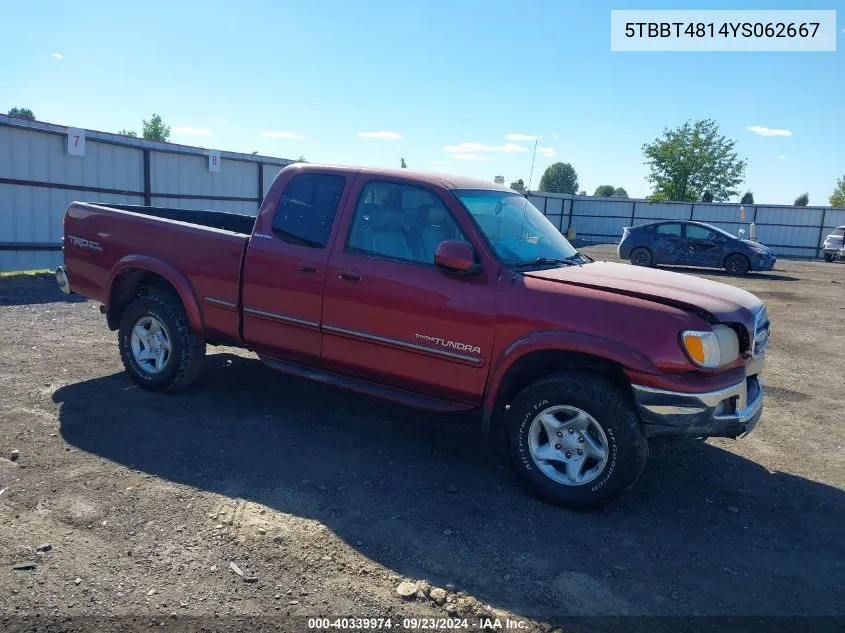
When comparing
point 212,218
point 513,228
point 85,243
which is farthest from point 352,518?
point 212,218

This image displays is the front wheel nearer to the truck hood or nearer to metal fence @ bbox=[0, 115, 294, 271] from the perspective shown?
the truck hood

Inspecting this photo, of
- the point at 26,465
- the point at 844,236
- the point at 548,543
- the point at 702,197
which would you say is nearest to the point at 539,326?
the point at 548,543

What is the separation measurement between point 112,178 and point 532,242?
12.3 metres

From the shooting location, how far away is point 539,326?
4.05 metres

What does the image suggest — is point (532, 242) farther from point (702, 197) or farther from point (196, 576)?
point (702, 197)

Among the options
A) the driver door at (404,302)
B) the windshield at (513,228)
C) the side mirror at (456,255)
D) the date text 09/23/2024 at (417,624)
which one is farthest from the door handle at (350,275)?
the date text 09/23/2024 at (417,624)

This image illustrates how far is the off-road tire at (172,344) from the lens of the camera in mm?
5555

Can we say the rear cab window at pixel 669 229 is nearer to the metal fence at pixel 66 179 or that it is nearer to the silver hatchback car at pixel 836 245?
the silver hatchback car at pixel 836 245

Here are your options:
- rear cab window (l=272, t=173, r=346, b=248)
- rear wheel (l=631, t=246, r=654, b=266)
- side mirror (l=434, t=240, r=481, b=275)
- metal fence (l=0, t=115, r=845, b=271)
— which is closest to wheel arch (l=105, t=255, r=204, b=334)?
rear cab window (l=272, t=173, r=346, b=248)

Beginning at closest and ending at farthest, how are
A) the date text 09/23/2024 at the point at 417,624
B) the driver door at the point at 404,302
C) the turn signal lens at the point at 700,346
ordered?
the date text 09/23/2024 at the point at 417,624, the turn signal lens at the point at 700,346, the driver door at the point at 404,302

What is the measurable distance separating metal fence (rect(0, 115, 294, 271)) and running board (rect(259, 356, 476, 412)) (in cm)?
1009

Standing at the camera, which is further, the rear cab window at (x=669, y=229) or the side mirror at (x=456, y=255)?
the rear cab window at (x=669, y=229)

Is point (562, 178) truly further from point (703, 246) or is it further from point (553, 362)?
point (553, 362)

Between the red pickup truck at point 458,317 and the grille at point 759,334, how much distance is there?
20 millimetres
